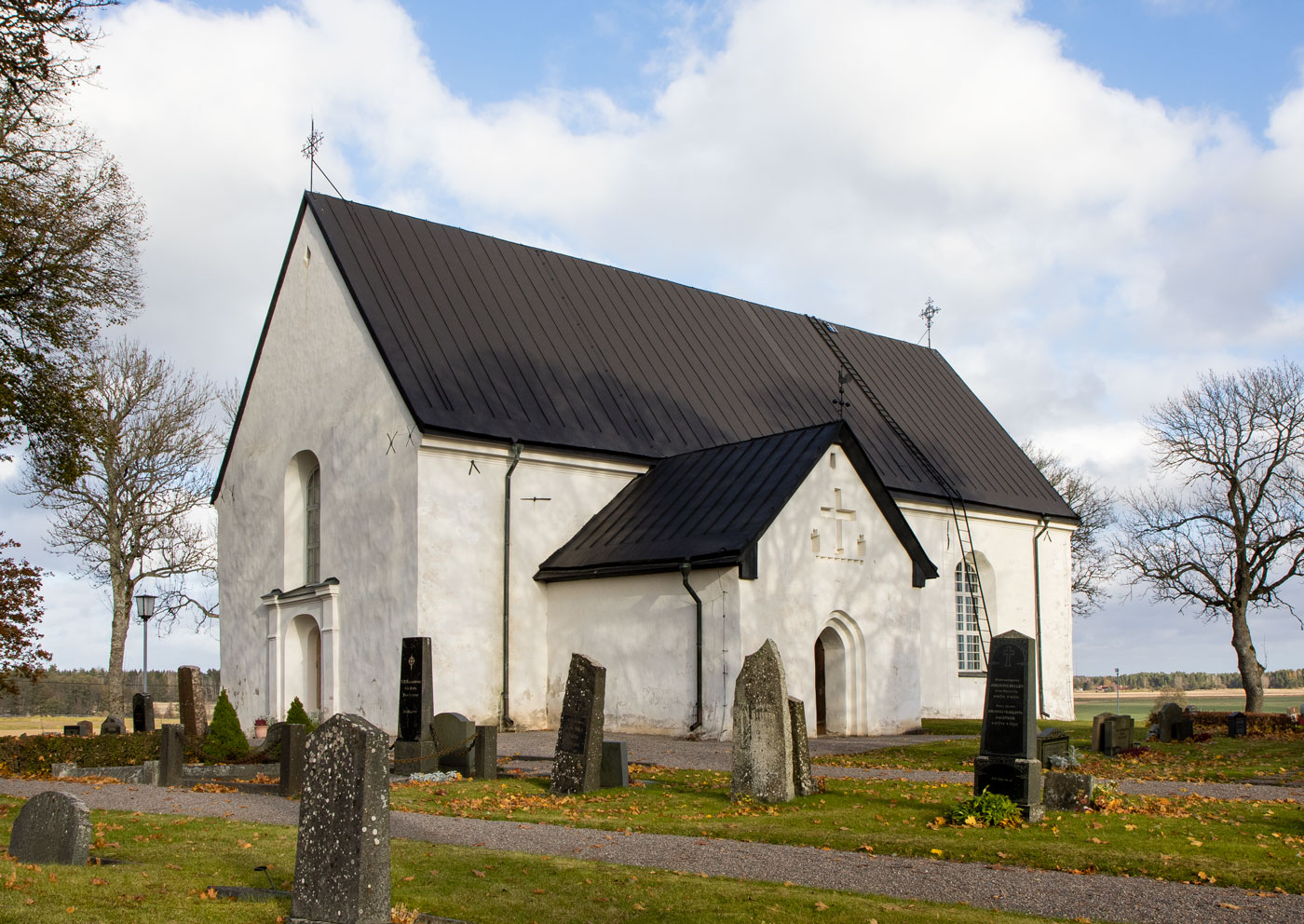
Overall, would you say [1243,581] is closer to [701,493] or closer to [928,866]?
[701,493]

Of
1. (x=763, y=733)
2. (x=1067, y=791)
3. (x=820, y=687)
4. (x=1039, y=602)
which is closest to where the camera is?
(x=1067, y=791)

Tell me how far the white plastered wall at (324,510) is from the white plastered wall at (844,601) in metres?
6.06

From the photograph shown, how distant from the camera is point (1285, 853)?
30.6 feet

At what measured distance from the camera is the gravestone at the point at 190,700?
17.1 m

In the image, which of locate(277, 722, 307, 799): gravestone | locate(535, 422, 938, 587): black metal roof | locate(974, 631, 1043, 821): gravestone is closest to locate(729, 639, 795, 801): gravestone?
locate(974, 631, 1043, 821): gravestone

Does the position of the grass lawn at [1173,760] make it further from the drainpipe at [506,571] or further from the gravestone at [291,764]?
the gravestone at [291,764]

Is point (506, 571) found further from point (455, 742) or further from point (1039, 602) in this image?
point (1039, 602)

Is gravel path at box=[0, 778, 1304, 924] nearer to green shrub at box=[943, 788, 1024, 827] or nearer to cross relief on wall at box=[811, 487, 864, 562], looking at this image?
green shrub at box=[943, 788, 1024, 827]

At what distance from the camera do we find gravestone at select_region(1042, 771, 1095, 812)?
11.4m

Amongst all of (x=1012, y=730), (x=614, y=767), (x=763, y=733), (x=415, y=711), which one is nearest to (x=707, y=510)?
(x=415, y=711)

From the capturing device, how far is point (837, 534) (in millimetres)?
20703

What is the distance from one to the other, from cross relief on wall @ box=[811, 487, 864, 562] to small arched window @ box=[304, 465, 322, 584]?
32.7ft

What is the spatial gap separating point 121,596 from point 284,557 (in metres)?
14.0

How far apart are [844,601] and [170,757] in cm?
1106
